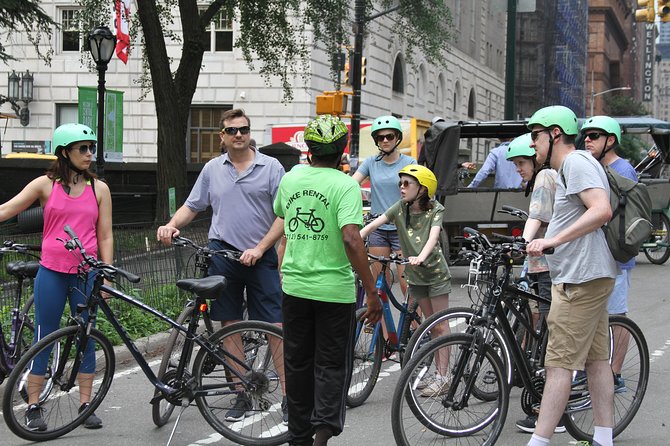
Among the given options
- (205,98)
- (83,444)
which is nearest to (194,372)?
(83,444)

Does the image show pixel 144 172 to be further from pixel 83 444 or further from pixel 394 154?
pixel 83 444

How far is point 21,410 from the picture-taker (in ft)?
21.0

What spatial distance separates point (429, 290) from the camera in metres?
7.64

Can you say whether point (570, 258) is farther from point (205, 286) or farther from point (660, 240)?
point (660, 240)

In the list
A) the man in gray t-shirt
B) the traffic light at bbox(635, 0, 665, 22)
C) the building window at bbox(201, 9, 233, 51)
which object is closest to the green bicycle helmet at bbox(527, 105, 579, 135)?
the man in gray t-shirt

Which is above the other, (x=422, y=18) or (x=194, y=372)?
(x=422, y=18)

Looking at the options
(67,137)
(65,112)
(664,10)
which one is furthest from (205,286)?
(65,112)

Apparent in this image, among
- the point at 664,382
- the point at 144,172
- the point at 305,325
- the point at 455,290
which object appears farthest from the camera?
the point at 144,172

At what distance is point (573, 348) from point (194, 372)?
2121 millimetres

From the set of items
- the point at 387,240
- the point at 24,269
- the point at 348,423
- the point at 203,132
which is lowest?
the point at 348,423

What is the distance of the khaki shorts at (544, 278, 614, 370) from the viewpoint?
5.60 meters

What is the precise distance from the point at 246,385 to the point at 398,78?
138 feet

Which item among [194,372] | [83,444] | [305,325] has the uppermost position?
[305,325]

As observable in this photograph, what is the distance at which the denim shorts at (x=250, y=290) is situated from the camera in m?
6.88
